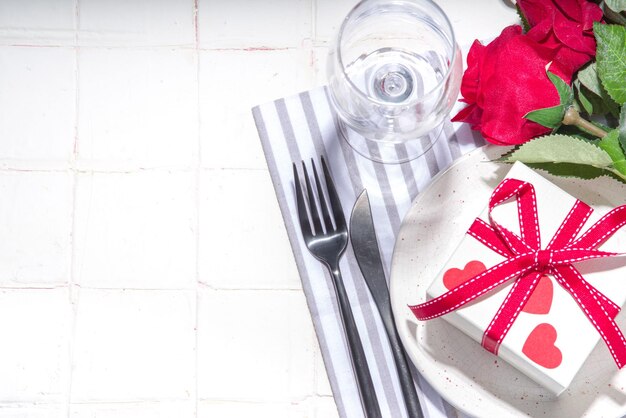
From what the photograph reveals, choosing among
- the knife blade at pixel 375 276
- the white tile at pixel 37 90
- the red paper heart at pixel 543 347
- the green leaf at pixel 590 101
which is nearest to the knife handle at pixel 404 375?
the knife blade at pixel 375 276

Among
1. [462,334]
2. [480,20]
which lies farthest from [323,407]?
[480,20]

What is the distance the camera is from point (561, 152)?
548 mm

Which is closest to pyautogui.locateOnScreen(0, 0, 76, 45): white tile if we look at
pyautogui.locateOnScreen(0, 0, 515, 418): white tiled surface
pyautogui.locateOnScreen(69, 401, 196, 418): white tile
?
pyautogui.locateOnScreen(0, 0, 515, 418): white tiled surface

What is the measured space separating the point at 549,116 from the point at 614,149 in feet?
0.16

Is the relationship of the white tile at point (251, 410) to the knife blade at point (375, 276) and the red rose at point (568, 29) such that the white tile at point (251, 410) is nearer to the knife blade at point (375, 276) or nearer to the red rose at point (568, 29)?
the knife blade at point (375, 276)

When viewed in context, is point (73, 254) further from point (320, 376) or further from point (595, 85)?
point (595, 85)

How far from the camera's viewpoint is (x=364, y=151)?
0.66m

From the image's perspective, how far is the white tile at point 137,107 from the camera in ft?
2.24

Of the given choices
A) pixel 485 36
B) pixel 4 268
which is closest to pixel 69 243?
pixel 4 268

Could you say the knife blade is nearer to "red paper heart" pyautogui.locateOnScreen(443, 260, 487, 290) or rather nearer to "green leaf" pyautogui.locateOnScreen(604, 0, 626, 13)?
"red paper heart" pyautogui.locateOnScreen(443, 260, 487, 290)

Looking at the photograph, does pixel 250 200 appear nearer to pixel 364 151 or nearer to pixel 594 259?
pixel 364 151

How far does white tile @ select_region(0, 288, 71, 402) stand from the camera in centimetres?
68

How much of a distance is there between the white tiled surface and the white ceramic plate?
10 centimetres

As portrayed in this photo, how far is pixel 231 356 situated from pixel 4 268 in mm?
205
